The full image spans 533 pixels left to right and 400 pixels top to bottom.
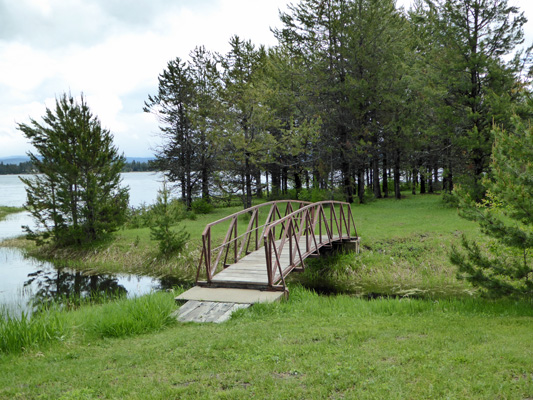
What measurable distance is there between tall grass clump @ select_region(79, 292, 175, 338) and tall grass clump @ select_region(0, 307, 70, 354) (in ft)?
1.40

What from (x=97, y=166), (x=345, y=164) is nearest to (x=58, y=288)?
(x=97, y=166)

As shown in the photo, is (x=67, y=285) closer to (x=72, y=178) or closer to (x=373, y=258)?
(x=72, y=178)

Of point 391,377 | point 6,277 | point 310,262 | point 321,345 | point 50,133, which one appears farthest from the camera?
point 50,133

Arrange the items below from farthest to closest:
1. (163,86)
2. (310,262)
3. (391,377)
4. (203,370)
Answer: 1. (163,86)
2. (310,262)
3. (203,370)
4. (391,377)

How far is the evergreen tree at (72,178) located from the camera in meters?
19.4

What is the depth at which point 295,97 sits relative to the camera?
81.8 feet

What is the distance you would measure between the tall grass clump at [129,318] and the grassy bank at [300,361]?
163 millimetres

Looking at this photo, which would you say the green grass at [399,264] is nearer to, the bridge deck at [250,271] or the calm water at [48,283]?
the bridge deck at [250,271]

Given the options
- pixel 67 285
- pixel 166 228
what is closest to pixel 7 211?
pixel 67 285

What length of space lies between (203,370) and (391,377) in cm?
198

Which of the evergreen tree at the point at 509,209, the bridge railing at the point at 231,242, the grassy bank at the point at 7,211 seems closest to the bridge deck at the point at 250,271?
the bridge railing at the point at 231,242

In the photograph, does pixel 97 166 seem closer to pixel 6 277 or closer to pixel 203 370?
pixel 6 277

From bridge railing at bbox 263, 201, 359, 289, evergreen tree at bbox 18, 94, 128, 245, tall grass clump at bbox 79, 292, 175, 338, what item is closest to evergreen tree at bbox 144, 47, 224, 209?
evergreen tree at bbox 18, 94, 128, 245

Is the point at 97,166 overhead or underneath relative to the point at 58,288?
overhead
